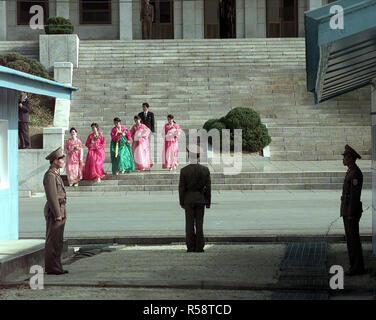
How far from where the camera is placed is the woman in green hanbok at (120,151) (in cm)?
2358

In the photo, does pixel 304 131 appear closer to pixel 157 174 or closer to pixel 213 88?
pixel 213 88

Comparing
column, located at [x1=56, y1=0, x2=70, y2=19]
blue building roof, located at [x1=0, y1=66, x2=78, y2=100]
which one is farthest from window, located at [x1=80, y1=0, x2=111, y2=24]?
blue building roof, located at [x1=0, y1=66, x2=78, y2=100]

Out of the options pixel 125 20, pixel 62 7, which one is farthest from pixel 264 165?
pixel 62 7

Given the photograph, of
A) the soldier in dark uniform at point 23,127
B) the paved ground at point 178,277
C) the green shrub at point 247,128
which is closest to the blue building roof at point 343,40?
the paved ground at point 178,277

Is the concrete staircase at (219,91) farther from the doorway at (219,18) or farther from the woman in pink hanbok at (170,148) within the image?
the doorway at (219,18)

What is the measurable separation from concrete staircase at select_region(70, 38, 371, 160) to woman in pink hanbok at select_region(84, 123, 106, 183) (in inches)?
217

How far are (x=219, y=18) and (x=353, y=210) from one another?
38525mm

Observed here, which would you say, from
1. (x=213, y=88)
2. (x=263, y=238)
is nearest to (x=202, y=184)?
(x=263, y=238)

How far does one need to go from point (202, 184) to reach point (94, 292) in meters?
3.78

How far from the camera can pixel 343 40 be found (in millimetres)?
7363

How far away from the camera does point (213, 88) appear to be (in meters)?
33.5

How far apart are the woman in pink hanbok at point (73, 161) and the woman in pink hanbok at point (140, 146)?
5.61ft

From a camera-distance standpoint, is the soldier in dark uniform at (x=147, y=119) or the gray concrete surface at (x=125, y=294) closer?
the gray concrete surface at (x=125, y=294)

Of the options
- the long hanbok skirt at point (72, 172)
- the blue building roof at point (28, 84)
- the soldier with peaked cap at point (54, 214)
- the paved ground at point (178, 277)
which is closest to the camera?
the paved ground at point (178, 277)
